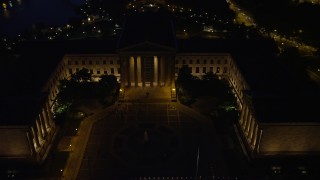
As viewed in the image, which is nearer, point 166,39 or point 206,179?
point 206,179

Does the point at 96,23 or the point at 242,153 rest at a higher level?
the point at 96,23

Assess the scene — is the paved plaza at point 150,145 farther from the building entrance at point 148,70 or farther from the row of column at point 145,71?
the building entrance at point 148,70

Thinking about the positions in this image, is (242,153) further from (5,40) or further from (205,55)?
(5,40)

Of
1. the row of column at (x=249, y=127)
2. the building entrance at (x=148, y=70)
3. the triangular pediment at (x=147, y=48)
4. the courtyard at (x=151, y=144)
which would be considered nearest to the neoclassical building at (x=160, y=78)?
the triangular pediment at (x=147, y=48)

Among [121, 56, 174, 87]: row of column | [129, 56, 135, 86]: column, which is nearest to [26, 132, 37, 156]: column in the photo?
[121, 56, 174, 87]: row of column

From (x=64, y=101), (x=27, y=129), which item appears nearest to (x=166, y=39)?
(x=64, y=101)
